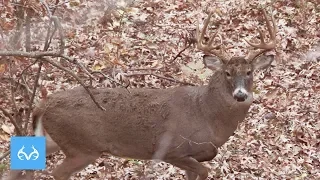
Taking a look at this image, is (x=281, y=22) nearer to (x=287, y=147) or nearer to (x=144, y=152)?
(x=287, y=147)

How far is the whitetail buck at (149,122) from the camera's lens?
625 centimetres

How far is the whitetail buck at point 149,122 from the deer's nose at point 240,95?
17 centimetres

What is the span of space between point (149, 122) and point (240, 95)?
3.28ft

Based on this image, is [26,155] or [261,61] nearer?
[26,155]

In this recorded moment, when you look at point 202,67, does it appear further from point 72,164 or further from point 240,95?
→ point 72,164

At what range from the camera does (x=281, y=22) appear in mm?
10547

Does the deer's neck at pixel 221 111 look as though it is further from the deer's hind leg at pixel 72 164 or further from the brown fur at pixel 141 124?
the deer's hind leg at pixel 72 164

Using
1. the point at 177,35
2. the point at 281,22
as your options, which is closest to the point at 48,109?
the point at 177,35

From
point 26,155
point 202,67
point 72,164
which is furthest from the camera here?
point 202,67

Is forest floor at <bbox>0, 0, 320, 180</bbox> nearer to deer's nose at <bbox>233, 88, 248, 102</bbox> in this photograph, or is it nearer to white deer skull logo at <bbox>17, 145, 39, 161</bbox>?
white deer skull logo at <bbox>17, 145, 39, 161</bbox>

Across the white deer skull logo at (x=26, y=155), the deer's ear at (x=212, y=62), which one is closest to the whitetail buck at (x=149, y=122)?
the deer's ear at (x=212, y=62)

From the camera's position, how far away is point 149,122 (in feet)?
20.8

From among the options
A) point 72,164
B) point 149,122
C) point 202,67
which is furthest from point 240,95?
point 202,67

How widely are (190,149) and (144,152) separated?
47 centimetres
